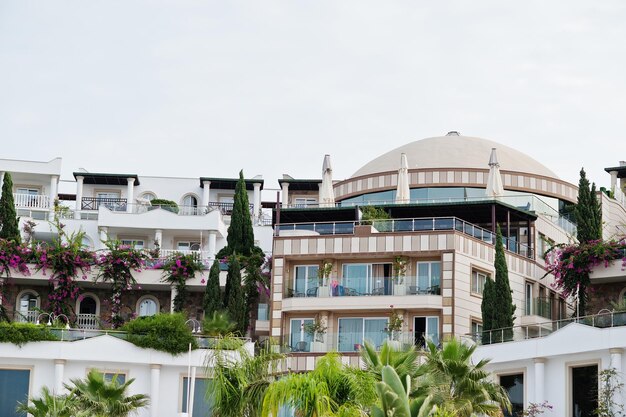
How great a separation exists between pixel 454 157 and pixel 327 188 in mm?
7408

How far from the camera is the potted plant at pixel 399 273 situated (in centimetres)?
6303

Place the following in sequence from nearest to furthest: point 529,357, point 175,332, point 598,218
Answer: point 529,357 < point 175,332 < point 598,218

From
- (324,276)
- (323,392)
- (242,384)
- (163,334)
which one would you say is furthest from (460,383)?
(324,276)

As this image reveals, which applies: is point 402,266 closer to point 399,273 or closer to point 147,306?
point 399,273

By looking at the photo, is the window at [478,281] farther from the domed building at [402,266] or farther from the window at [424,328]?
the window at [424,328]

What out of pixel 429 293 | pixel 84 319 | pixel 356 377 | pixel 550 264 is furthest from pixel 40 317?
pixel 356 377

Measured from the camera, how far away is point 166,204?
80.1 meters

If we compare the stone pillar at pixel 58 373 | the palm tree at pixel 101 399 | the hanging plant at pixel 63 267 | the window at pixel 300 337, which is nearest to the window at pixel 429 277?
the window at pixel 300 337

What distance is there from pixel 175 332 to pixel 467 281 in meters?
14.0

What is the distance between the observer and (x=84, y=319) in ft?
222

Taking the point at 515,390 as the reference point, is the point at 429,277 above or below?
above

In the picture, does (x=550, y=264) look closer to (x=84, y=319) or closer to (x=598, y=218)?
(x=598, y=218)

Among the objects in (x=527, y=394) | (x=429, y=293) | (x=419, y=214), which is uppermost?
(x=419, y=214)

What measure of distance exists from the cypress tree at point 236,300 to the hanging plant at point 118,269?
5.46 meters
